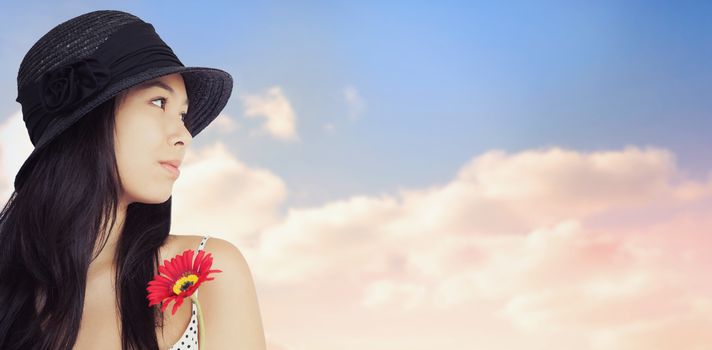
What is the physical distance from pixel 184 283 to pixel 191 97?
0.78m

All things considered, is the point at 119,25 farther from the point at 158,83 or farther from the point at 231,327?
the point at 231,327

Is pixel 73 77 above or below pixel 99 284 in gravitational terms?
above

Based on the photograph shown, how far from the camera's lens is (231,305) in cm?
235

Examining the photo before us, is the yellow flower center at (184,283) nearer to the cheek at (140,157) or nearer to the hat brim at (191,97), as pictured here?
the cheek at (140,157)

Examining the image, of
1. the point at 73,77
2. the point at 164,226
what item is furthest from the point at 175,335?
the point at 73,77

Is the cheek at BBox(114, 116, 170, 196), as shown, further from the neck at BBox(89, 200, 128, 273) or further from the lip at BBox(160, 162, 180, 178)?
the neck at BBox(89, 200, 128, 273)

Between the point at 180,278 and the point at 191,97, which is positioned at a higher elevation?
the point at 191,97

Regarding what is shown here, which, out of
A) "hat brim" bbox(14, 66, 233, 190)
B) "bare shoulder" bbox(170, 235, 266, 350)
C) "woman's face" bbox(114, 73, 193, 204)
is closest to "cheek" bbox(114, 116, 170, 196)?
"woman's face" bbox(114, 73, 193, 204)

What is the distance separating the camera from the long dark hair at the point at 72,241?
2363 millimetres

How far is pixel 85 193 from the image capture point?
7.77ft

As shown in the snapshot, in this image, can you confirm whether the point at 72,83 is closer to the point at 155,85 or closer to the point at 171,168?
the point at 155,85

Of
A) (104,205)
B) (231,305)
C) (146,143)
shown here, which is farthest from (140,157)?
(231,305)

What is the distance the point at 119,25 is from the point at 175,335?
85cm

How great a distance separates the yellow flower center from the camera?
216 cm
